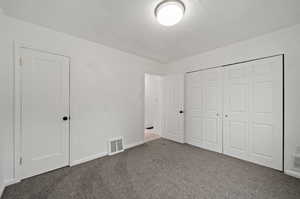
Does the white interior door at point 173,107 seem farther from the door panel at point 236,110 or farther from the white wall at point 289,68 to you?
the white wall at point 289,68

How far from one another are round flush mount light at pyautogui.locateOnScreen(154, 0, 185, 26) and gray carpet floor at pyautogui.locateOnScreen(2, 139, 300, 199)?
2342 mm

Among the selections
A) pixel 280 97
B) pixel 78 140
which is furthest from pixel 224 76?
pixel 78 140

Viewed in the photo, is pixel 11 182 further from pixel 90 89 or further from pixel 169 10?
pixel 169 10

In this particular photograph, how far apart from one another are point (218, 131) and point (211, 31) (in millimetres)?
2190

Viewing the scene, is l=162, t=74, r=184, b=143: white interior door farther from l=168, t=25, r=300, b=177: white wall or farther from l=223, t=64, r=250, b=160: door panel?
l=168, t=25, r=300, b=177: white wall

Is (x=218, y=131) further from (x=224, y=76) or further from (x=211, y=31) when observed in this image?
(x=211, y=31)

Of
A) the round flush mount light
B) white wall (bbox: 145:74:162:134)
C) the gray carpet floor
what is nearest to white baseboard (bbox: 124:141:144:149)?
the gray carpet floor

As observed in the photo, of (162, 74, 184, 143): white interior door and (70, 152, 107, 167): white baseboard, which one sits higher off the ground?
(162, 74, 184, 143): white interior door

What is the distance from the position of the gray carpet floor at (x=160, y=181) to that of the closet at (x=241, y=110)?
316mm

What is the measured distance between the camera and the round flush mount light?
161 cm

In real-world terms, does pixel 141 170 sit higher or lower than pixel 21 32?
lower

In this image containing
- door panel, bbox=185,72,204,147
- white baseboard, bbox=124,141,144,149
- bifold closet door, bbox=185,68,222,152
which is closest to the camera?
bifold closet door, bbox=185,68,222,152

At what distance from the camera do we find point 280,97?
2279 millimetres

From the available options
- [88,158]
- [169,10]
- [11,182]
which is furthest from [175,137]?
[11,182]
